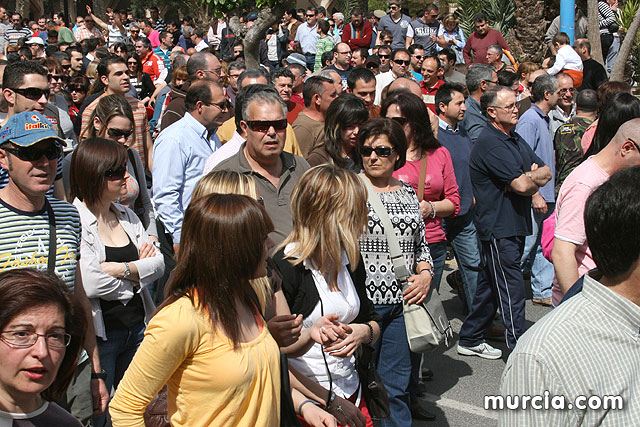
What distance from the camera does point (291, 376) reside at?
3.30m

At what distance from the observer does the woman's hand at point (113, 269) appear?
4.11 meters

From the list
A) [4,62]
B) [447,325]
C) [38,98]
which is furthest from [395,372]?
[4,62]

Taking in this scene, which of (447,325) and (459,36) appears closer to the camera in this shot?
(447,325)

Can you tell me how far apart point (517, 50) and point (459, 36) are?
15.7 ft

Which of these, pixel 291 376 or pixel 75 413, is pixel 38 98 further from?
pixel 291 376

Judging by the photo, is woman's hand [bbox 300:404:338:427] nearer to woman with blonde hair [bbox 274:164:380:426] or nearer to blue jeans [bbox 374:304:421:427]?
woman with blonde hair [bbox 274:164:380:426]

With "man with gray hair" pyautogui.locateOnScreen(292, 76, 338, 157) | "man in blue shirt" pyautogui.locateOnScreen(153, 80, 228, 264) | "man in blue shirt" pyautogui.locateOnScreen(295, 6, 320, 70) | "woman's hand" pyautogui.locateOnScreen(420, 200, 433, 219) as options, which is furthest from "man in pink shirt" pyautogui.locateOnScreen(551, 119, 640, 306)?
"man in blue shirt" pyautogui.locateOnScreen(295, 6, 320, 70)

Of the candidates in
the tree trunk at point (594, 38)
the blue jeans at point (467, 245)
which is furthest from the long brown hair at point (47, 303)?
the tree trunk at point (594, 38)

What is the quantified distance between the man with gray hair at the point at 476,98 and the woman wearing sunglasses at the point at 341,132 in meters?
3.05

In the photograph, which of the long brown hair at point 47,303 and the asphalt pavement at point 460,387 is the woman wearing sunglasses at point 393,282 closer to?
the asphalt pavement at point 460,387

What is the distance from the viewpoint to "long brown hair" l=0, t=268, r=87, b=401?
2279 millimetres

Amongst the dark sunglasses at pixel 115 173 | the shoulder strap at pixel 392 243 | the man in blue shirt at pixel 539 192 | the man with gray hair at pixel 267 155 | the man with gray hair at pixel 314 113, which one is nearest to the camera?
the dark sunglasses at pixel 115 173

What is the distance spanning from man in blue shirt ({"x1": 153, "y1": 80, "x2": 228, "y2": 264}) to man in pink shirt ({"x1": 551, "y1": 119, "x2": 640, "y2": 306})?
293 centimetres

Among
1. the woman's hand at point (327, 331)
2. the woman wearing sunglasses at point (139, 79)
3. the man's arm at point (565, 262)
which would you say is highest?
the man's arm at point (565, 262)
